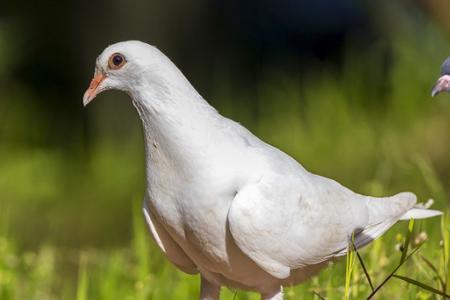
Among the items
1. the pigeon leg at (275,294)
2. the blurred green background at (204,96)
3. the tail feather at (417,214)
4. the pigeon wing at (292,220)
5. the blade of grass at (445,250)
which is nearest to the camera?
the pigeon wing at (292,220)

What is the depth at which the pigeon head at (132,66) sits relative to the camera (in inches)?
114

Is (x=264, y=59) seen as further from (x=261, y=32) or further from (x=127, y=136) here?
(x=127, y=136)

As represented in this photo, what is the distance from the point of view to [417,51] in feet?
23.5

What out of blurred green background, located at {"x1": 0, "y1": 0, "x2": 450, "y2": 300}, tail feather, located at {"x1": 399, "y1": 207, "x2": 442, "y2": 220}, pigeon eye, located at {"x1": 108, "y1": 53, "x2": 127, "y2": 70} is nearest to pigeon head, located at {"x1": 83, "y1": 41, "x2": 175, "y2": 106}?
pigeon eye, located at {"x1": 108, "y1": 53, "x2": 127, "y2": 70}

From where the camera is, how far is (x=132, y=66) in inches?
114

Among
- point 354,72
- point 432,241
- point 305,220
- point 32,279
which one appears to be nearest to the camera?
point 305,220

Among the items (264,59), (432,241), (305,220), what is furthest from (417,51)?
(305,220)

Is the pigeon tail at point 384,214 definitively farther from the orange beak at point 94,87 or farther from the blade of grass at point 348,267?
the orange beak at point 94,87

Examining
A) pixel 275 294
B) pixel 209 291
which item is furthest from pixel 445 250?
pixel 209 291

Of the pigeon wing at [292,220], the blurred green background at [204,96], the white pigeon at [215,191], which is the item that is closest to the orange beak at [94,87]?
the white pigeon at [215,191]

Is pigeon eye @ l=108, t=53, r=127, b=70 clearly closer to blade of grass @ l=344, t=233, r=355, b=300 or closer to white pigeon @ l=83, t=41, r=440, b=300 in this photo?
white pigeon @ l=83, t=41, r=440, b=300

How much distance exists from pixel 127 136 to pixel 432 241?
461cm

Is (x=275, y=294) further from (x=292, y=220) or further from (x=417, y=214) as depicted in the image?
(x=417, y=214)

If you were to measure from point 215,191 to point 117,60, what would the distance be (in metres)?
0.44
